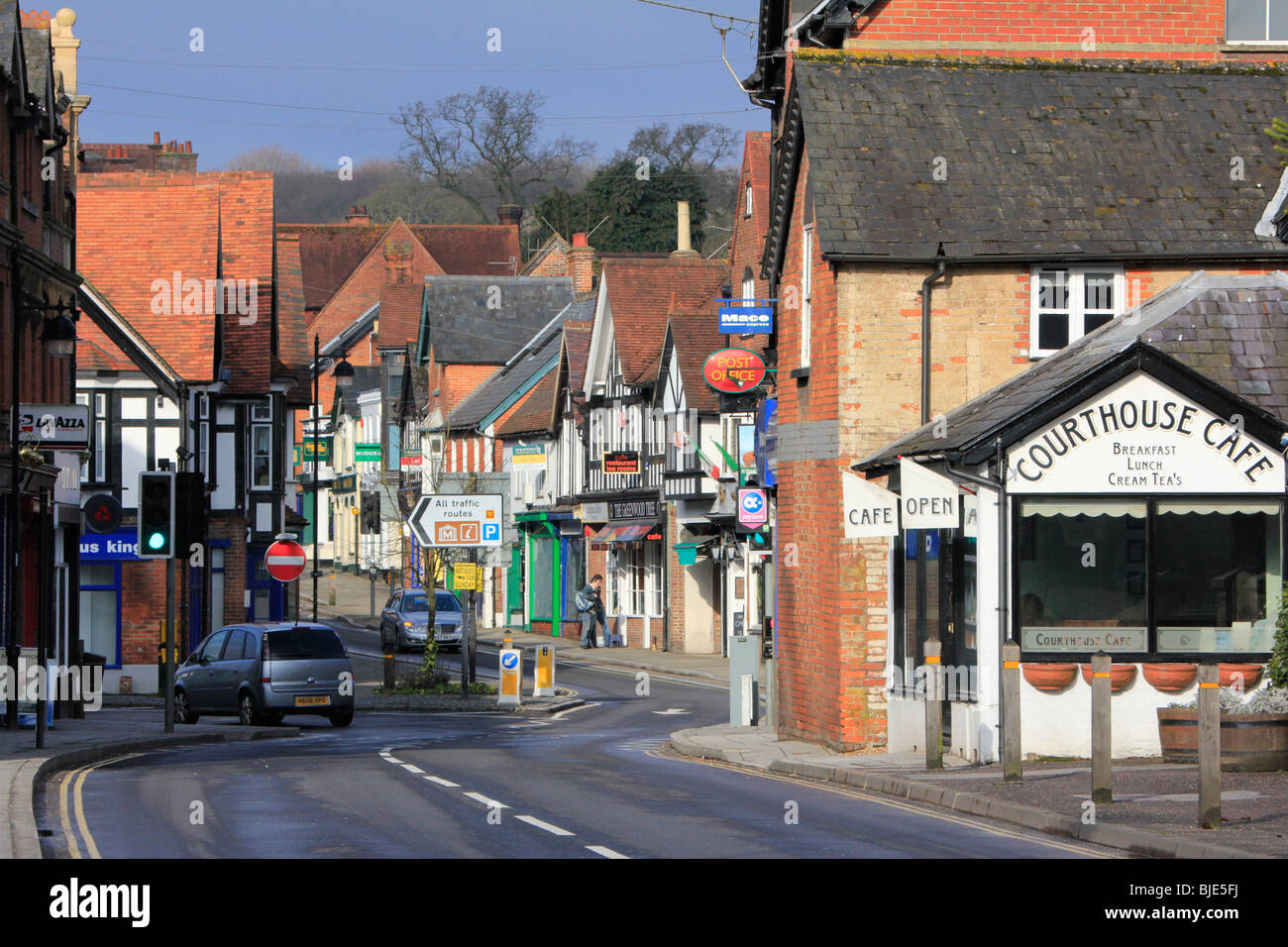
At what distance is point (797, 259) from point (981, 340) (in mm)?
3181

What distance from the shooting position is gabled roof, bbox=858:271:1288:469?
18.9 m

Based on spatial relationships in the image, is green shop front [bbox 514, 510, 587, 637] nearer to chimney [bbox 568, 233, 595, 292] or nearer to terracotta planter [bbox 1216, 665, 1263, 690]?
chimney [bbox 568, 233, 595, 292]

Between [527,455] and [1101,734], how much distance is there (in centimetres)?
5116

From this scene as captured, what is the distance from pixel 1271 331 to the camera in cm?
2030

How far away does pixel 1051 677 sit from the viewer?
18922 mm

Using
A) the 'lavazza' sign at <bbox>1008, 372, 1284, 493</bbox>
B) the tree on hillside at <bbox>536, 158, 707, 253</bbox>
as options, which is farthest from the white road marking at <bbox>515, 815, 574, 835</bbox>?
the tree on hillside at <bbox>536, 158, 707, 253</bbox>

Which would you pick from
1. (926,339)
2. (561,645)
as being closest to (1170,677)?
(926,339)

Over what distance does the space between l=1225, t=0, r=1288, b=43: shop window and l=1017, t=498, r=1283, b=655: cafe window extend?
929 centimetres

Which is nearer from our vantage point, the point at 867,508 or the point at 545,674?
the point at 867,508

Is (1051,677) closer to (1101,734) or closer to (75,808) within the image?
(1101,734)

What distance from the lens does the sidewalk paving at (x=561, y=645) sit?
45.0m

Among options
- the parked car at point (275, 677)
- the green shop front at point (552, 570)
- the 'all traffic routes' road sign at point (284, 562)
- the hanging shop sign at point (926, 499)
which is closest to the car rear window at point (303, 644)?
the parked car at point (275, 677)

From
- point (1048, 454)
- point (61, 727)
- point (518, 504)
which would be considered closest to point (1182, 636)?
point (1048, 454)

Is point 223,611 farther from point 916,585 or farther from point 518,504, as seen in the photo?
point 916,585
